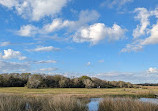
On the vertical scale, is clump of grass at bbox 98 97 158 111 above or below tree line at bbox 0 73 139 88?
below

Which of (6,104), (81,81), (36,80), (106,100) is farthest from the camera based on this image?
(81,81)

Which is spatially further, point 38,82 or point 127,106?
point 38,82

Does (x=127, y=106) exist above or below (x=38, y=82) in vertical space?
below

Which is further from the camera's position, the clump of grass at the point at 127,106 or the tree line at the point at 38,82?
the tree line at the point at 38,82

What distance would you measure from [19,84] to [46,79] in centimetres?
1123

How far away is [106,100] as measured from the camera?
474 inches

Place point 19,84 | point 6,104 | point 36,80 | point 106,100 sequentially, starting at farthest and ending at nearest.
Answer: point 19,84 < point 36,80 < point 106,100 < point 6,104

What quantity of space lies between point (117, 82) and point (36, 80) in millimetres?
53324

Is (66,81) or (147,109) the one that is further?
(66,81)

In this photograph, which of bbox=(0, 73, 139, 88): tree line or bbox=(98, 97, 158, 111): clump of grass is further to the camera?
bbox=(0, 73, 139, 88): tree line

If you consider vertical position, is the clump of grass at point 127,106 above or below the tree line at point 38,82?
below

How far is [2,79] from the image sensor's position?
63.5 metres

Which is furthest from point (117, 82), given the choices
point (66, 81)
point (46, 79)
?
point (46, 79)

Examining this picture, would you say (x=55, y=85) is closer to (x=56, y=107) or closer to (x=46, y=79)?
(x=46, y=79)
